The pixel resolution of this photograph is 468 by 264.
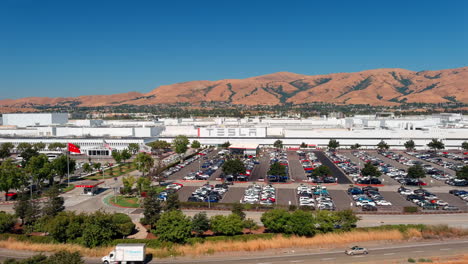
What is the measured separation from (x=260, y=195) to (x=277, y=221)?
9.62 m

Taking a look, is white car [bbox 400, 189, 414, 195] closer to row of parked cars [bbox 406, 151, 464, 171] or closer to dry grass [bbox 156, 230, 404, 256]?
dry grass [bbox 156, 230, 404, 256]

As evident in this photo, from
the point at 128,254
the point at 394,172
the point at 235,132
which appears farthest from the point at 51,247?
the point at 235,132

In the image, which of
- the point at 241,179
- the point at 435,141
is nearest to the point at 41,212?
the point at 241,179

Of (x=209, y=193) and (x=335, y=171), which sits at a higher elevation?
(x=209, y=193)

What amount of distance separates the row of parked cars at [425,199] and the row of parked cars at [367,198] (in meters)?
2.13

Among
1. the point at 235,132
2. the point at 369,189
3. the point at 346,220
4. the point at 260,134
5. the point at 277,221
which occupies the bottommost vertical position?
the point at 369,189

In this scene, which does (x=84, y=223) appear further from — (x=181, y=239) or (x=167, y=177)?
(x=167, y=177)

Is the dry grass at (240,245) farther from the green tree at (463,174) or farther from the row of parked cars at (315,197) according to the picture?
the green tree at (463,174)

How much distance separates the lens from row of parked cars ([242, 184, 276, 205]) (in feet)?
92.7

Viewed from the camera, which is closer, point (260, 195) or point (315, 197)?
point (315, 197)

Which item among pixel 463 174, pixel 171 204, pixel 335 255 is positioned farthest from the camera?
pixel 463 174

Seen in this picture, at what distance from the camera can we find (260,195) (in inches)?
1187

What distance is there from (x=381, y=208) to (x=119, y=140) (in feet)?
153

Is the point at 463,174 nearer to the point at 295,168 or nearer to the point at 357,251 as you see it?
the point at 295,168
